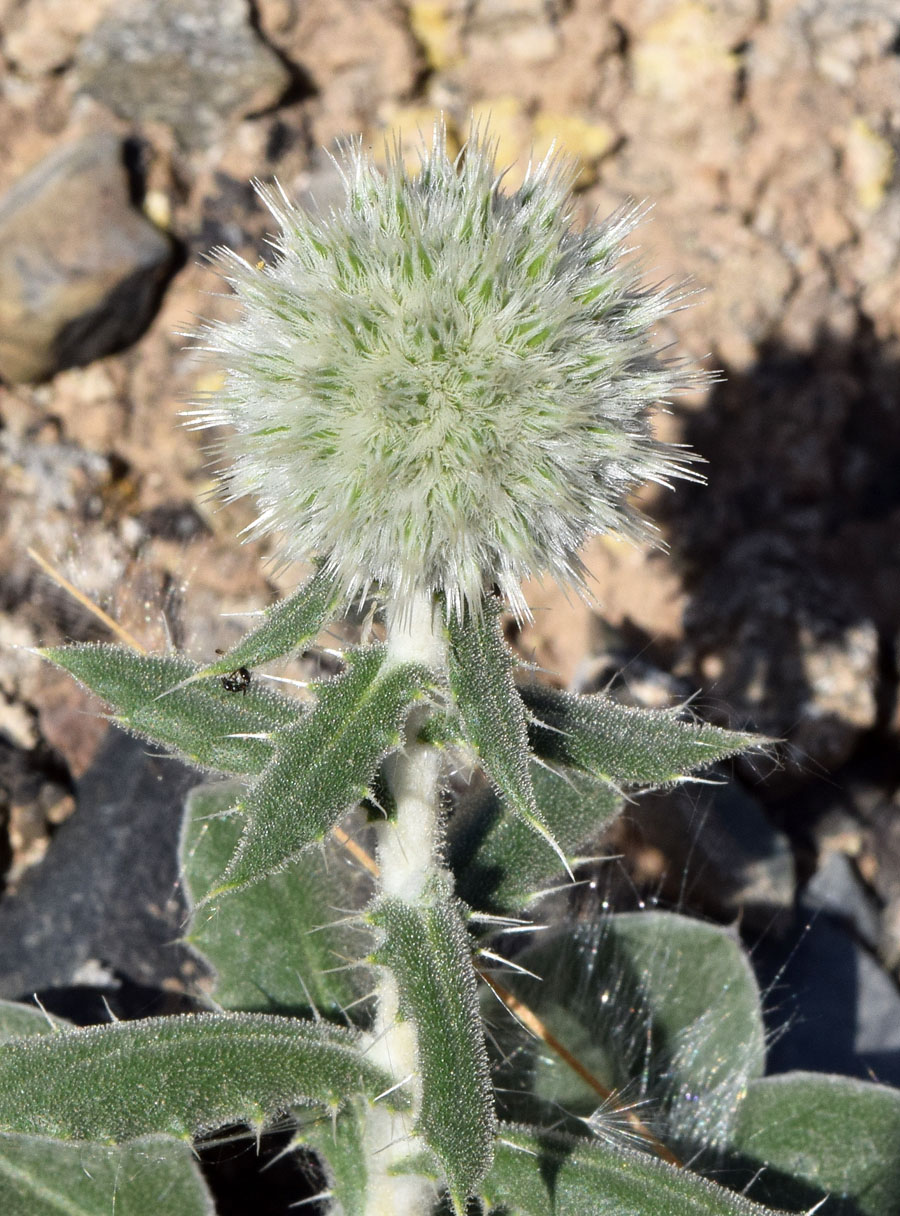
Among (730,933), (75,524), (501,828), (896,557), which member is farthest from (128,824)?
(896,557)

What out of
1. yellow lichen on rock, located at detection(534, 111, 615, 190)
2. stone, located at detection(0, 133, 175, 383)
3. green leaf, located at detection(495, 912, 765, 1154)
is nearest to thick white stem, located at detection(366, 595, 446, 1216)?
green leaf, located at detection(495, 912, 765, 1154)

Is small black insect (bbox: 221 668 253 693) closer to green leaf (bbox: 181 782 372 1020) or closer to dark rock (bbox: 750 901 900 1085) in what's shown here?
green leaf (bbox: 181 782 372 1020)

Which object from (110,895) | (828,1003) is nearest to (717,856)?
(828,1003)

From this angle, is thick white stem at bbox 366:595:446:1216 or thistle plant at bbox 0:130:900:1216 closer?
thistle plant at bbox 0:130:900:1216

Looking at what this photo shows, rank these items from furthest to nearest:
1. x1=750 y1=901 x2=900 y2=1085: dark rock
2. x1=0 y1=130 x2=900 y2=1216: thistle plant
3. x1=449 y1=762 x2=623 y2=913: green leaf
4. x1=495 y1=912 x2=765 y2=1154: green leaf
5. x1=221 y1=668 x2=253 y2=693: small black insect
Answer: x1=750 y1=901 x2=900 y2=1085: dark rock, x1=495 y1=912 x2=765 y2=1154: green leaf, x1=449 y1=762 x2=623 y2=913: green leaf, x1=221 y1=668 x2=253 y2=693: small black insect, x1=0 y1=130 x2=900 y2=1216: thistle plant

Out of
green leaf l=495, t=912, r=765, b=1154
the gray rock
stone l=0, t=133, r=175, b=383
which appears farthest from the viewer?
the gray rock

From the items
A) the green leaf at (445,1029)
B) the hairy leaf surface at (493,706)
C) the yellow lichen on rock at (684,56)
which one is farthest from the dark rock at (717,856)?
the yellow lichen on rock at (684,56)

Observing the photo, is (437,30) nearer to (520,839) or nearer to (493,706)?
(520,839)

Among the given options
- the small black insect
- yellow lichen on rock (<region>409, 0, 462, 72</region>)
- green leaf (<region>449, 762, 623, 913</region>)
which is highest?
yellow lichen on rock (<region>409, 0, 462, 72</region>)
